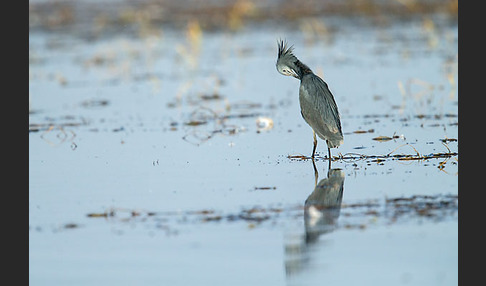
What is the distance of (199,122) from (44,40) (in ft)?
45.0

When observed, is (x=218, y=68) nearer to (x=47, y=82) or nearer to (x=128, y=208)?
(x=47, y=82)

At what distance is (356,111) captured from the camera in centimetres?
1256

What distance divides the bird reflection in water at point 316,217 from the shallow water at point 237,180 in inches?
0.6

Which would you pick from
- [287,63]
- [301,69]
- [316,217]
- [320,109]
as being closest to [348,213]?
[316,217]

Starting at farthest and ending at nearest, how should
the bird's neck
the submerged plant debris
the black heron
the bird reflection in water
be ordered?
the bird's neck, the black heron, the submerged plant debris, the bird reflection in water

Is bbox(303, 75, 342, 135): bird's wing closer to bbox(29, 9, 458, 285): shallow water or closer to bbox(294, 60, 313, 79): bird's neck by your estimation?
bbox(294, 60, 313, 79): bird's neck

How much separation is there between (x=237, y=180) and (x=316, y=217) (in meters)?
1.62

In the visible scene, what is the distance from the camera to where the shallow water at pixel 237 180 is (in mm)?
6035

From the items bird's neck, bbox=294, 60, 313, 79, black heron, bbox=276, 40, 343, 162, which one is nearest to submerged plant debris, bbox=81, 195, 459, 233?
black heron, bbox=276, 40, 343, 162

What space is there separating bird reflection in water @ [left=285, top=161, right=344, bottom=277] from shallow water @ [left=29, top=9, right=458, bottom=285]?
16mm

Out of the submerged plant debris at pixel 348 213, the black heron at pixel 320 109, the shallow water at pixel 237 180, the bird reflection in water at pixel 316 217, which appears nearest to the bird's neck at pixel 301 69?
the black heron at pixel 320 109

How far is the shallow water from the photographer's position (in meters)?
6.04

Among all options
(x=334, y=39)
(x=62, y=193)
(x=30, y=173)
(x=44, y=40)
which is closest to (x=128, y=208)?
(x=62, y=193)

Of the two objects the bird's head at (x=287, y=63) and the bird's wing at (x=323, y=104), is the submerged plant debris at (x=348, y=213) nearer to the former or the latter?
the bird's wing at (x=323, y=104)
